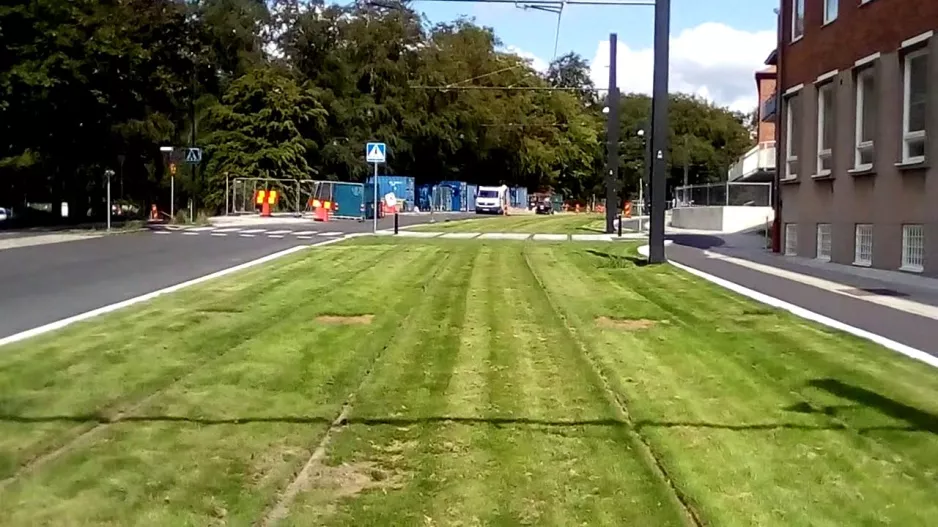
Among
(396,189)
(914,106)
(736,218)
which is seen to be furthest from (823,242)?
(396,189)

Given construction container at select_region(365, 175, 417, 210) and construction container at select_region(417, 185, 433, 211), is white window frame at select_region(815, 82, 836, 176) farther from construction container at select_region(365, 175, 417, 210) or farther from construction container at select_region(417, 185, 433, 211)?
Answer: construction container at select_region(417, 185, 433, 211)

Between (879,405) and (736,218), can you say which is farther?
(736,218)

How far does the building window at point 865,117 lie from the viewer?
2423 centimetres

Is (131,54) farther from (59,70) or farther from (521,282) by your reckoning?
(521,282)

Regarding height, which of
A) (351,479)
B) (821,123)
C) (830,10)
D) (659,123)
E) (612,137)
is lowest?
(351,479)

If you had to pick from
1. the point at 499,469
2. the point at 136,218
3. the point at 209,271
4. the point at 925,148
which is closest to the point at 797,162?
the point at 925,148

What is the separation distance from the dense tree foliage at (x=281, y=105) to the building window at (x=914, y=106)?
47.4 feet

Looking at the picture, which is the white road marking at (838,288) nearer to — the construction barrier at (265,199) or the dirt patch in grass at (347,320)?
the dirt patch in grass at (347,320)

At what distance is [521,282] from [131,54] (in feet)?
86.2

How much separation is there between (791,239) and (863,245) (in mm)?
5272

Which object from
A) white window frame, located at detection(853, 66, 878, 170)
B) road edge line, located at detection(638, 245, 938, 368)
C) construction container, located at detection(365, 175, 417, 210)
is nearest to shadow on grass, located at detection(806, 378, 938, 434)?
road edge line, located at detection(638, 245, 938, 368)

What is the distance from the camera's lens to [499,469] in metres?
6.75

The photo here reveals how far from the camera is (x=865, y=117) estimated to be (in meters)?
24.6

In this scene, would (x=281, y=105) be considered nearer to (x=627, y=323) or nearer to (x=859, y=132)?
(x=859, y=132)
